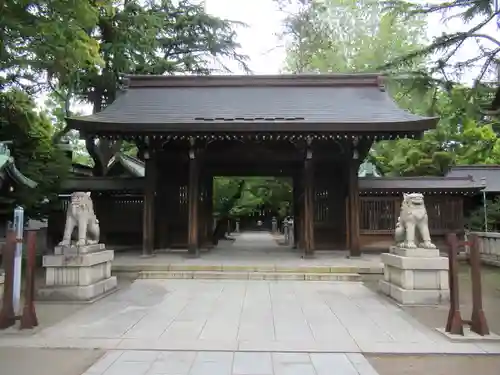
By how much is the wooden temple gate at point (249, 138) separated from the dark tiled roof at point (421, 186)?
2.02ft

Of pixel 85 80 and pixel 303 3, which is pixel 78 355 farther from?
pixel 303 3

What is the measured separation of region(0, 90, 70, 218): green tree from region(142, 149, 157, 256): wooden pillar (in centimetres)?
237

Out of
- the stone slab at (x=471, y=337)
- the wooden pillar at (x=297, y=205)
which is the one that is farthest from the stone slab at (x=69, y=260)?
the wooden pillar at (x=297, y=205)

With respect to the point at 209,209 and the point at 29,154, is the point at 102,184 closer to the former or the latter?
the point at 29,154

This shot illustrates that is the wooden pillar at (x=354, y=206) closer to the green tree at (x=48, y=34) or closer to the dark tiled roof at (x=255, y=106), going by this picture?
the dark tiled roof at (x=255, y=106)

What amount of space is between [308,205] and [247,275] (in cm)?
321

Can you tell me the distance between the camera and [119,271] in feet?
31.3

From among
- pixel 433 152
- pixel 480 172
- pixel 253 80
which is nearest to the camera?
pixel 253 80

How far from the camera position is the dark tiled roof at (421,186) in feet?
40.7

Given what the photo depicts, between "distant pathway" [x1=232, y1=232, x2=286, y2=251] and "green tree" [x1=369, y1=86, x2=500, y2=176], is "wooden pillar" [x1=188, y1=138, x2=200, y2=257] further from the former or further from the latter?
"green tree" [x1=369, y1=86, x2=500, y2=176]

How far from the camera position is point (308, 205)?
1155 centimetres

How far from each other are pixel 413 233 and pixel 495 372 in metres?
3.39

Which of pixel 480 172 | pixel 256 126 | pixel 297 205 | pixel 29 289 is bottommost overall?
pixel 29 289

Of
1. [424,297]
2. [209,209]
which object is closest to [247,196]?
[209,209]
